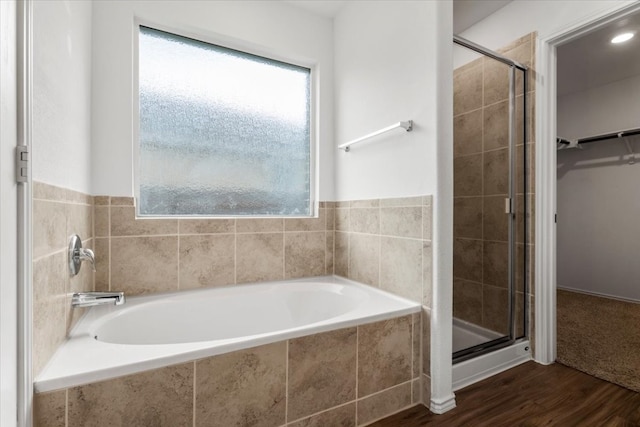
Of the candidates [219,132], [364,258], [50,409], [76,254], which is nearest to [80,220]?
[76,254]

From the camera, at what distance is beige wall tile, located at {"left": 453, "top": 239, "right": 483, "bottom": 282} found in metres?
2.28

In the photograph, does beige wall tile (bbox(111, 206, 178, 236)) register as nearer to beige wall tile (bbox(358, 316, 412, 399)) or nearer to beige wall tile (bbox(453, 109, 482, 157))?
beige wall tile (bbox(358, 316, 412, 399))

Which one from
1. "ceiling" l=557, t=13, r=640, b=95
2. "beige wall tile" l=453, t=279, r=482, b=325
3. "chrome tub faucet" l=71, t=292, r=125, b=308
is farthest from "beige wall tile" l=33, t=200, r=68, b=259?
"ceiling" l=557, t=13, r=640, b=95

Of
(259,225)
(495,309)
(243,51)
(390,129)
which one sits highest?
(243,51)

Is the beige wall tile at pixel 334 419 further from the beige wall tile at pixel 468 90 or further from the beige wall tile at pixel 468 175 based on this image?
the beige wall tile at pixel 468 90

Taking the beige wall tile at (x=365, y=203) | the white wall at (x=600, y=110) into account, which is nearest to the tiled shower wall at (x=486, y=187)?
the beige wall tile at (x=365, y=203)

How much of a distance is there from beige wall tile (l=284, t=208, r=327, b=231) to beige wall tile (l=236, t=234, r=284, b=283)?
94mm

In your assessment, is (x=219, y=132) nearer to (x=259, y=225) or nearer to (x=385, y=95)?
(x=259, y=225)

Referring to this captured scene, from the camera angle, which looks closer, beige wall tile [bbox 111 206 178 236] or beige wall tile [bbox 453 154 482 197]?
beige wall tile [bbox 111 206 178 236]

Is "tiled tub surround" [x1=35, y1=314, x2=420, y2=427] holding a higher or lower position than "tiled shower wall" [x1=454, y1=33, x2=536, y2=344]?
lower

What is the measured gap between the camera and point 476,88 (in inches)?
88.9

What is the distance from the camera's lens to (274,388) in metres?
1.16

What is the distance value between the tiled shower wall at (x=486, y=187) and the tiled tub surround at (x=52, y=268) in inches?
91.9

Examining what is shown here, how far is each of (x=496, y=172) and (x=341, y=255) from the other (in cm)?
125
